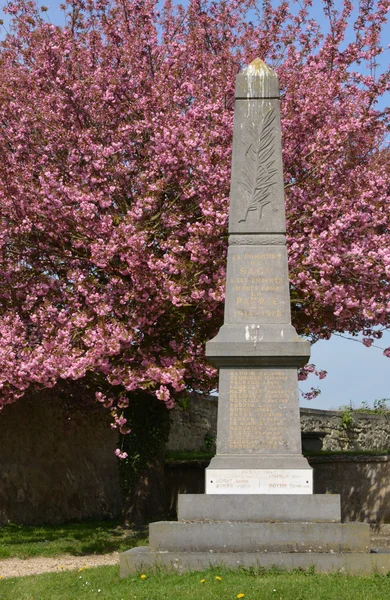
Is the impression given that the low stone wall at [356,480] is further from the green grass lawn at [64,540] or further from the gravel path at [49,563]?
the gravel path at [49,563]

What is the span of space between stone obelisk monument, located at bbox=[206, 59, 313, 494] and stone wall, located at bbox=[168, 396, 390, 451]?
9457 millimetres

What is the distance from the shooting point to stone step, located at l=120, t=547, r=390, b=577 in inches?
384

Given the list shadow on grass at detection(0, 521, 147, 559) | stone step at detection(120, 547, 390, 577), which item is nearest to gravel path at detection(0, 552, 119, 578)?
shadow on grass at detection(0, 521, 147, 559)

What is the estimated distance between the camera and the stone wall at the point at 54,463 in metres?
17.8

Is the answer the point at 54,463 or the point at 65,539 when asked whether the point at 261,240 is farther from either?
the point at 54,463

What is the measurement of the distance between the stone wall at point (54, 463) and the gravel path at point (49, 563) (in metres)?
3.55

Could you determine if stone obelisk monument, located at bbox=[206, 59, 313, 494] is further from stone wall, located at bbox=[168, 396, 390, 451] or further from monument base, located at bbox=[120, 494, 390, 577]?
stone wall, located at bbox=[168, 396, 390, 451]

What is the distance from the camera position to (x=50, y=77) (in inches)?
678

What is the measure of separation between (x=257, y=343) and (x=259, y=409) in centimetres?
78

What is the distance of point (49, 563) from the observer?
45.0 feet

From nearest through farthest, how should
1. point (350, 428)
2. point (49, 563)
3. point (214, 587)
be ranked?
point (214, 587) → point (49, 563) → point (350, 428)

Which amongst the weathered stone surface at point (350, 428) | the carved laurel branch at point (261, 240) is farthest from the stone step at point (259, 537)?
the weathered stone surface at point (350, 428)

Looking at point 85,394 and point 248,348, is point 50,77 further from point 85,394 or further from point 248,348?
point 248,348

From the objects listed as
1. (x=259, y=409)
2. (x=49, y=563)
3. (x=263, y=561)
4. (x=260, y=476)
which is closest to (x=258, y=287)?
(x=259, y=409)
